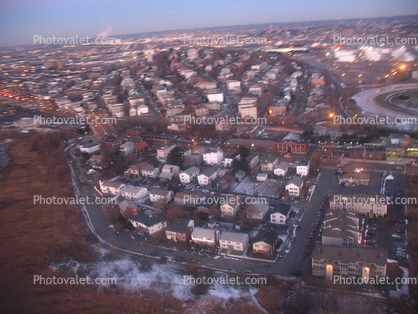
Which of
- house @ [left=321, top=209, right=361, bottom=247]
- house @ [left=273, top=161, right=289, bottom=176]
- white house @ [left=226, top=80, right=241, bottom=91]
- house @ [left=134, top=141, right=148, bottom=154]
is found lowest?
house @ [left=134, top=141, right=148, bottom=154]

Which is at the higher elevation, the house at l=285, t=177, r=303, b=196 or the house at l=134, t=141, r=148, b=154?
the house at l=285, t=177, r=303, b=196

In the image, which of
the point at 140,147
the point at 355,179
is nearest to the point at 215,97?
the point at 140,147

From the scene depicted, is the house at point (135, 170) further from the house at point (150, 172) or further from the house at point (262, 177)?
the house at point (262, 177)

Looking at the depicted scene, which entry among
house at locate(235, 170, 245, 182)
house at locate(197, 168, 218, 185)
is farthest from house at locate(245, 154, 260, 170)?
house at locate(197, 168, 218, 185)

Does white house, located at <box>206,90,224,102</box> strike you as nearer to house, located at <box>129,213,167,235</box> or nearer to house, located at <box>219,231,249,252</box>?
house, located at <box>129,213,167,235</box>

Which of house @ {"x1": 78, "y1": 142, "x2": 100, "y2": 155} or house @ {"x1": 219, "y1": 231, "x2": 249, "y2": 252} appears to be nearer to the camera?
house @ {"x1": 219, "y1": 231, "x2": 249, "y2": 252}
